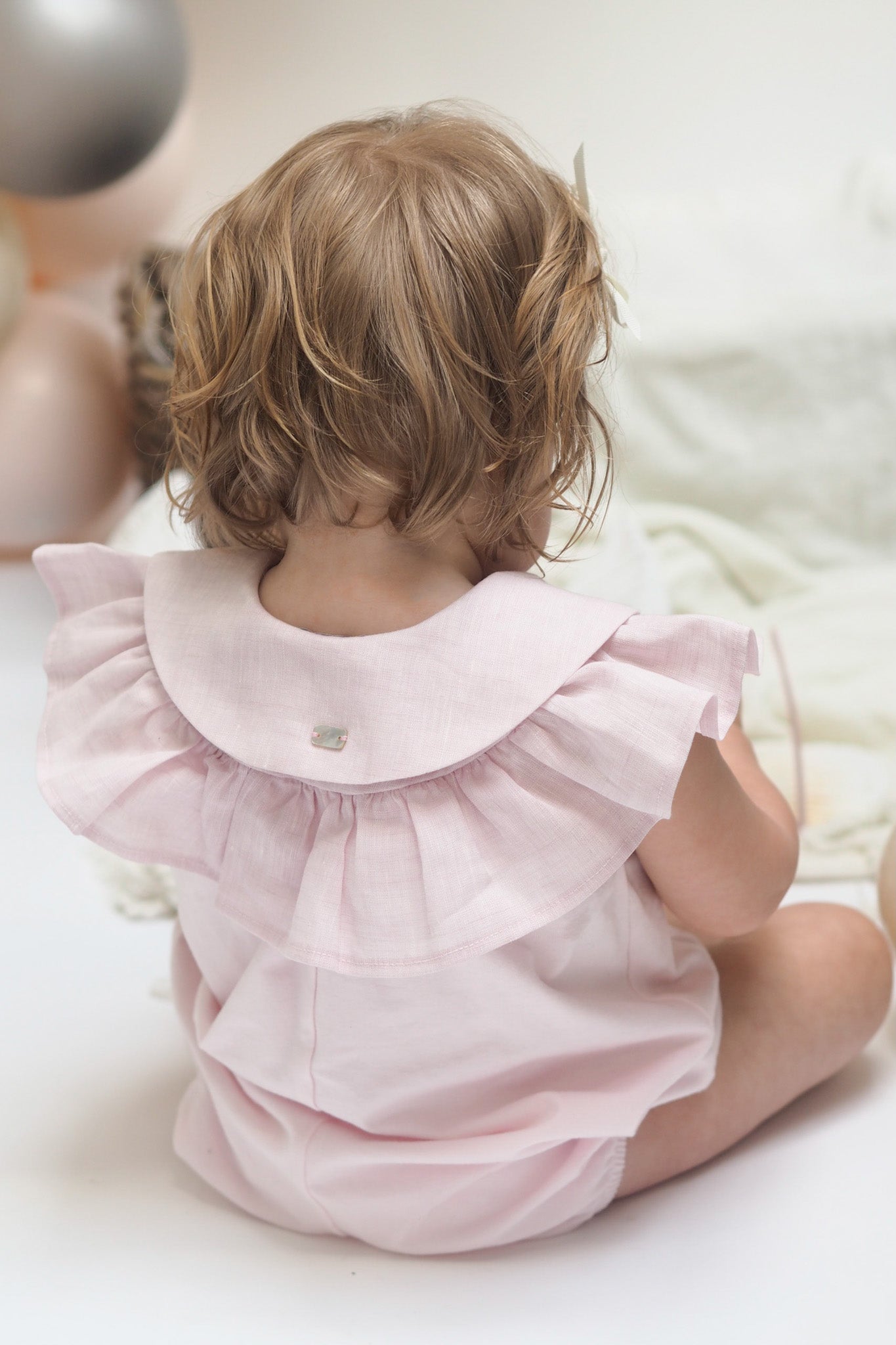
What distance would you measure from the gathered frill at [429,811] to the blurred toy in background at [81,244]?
3.33 ft

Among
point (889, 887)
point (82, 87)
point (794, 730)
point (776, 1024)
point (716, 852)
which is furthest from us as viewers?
point (82, 87)

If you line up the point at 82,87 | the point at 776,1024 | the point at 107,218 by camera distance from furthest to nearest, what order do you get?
the point at 107,218
the point at 82,87
the point at 776,1024

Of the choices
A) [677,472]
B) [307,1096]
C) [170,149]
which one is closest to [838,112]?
[677,472]

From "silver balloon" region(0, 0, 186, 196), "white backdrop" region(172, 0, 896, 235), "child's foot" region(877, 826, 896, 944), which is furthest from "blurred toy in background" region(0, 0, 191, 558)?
"child's foot" region(877, 826, 896, 944)

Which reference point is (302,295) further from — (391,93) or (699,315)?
(391,93)

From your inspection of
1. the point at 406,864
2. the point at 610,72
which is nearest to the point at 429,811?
the point at 406,864

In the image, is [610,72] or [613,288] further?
[610,72]

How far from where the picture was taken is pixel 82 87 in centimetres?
148

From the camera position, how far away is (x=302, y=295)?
0.59m

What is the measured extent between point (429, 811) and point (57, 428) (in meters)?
1.36

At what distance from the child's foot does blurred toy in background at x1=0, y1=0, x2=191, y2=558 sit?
1051 millimetres

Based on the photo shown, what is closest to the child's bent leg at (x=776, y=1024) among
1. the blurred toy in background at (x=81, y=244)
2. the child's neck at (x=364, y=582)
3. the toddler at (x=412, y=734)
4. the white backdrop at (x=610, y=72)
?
the toddler at (x=412, y=734)

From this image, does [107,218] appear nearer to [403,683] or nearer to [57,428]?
[57,428]

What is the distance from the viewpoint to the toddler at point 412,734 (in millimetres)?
593
